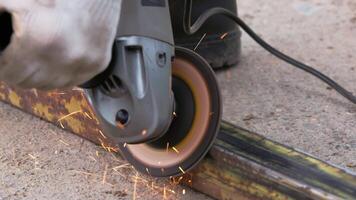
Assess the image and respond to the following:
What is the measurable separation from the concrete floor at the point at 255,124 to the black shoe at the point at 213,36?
54mm

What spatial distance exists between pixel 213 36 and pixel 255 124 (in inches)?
12.5

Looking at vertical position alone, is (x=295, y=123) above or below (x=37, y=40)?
below

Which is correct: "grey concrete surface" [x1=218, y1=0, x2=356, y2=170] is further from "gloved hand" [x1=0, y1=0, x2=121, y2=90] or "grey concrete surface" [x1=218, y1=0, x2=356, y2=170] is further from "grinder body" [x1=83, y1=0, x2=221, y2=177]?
"gloved hand" [x1=0, y1=0, x2=121, y2=90]

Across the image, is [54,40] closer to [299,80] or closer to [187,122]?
[187,122]

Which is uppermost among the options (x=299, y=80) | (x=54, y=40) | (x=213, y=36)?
(x=54, y=40)

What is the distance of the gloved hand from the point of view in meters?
0.83

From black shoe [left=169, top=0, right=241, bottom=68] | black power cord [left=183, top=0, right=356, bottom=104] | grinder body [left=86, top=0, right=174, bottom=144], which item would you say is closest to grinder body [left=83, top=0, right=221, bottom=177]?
grinder body [left=86, top=0, right=174, bottom=144]

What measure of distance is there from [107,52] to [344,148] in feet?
2.16

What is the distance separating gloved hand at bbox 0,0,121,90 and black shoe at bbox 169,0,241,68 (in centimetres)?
67

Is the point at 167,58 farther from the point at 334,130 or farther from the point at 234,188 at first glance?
the point at 334,130

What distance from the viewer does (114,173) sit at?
4.33 ft

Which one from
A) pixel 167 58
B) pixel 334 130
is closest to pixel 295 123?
pixel 334 130

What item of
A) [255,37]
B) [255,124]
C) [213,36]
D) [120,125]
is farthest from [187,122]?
[255,37]

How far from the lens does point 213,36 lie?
5.65 feet
